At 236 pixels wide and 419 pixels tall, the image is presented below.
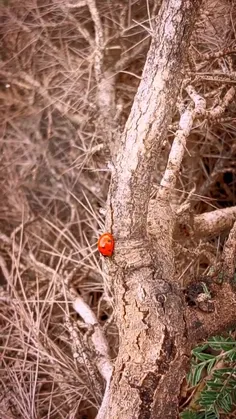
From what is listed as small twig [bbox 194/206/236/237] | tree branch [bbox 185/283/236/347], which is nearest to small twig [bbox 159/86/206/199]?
small twig [bbox 194/206/236/237]

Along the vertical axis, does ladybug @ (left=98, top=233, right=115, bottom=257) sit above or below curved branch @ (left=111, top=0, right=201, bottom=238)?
below

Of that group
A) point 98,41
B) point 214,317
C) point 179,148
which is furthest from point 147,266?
point 98,41

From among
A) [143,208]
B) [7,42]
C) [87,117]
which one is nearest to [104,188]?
[87,117]

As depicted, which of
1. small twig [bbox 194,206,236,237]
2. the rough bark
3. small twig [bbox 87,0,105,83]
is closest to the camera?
the rough bark

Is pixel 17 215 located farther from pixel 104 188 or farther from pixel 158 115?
pixel 158 115

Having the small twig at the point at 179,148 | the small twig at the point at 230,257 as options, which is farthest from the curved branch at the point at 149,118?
the small twig at the point at 230,257

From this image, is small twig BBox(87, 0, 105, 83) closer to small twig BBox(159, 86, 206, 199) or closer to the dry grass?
the dry grass
